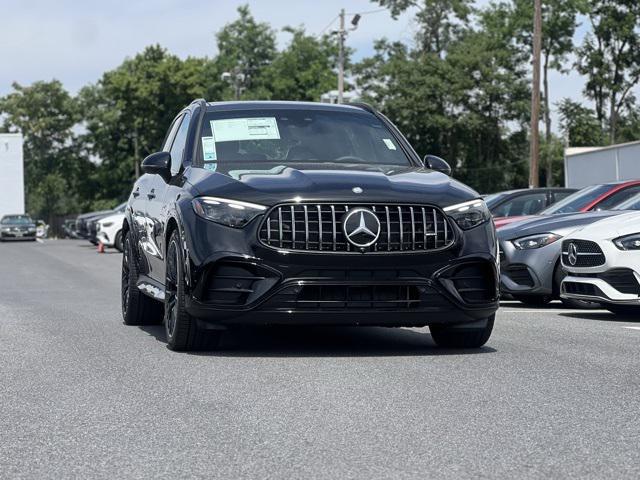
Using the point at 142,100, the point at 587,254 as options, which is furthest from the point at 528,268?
the point at 142,100

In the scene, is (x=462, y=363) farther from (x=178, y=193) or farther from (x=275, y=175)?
(x=178, y=193)

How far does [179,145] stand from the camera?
9688 mm

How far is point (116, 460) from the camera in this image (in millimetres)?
4875

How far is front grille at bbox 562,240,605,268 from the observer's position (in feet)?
37.0

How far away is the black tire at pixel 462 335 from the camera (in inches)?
330

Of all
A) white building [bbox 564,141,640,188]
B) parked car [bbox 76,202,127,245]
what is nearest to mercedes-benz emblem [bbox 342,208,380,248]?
white building [bbox 564,141,640,188]

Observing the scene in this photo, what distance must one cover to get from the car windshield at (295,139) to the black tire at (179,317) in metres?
0.71

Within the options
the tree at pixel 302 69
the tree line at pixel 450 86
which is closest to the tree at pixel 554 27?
the tree line at pixel 450 86

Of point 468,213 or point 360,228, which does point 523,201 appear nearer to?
point 468,213

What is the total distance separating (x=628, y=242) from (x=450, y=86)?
58.1 m

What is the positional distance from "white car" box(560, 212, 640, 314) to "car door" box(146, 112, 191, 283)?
392cm

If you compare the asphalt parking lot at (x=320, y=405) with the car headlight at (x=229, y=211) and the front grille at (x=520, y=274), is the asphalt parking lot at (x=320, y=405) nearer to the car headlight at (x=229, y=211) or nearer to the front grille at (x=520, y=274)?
the car headlight at (x=229, y=211)

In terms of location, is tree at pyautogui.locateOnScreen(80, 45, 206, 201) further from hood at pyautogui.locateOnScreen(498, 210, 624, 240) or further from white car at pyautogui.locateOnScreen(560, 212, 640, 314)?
white car at pyautogui.locateOnScreen(560, 212, 640, 314)

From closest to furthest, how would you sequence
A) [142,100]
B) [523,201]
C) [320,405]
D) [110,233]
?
[320,405] → [523,201] → [110,233] → [142,100]
